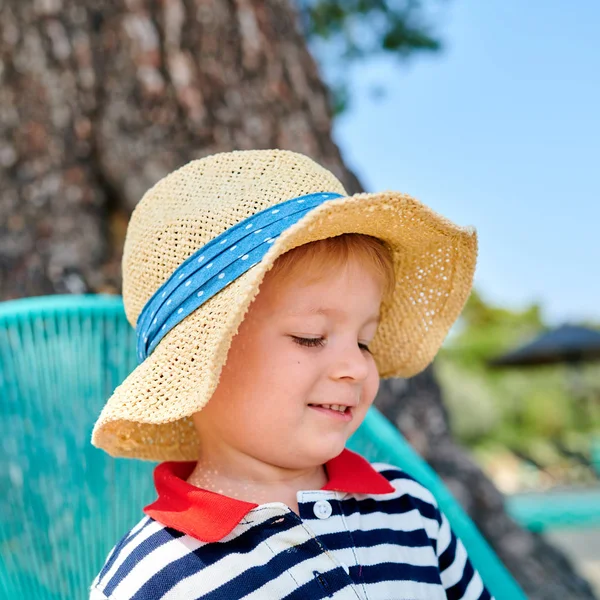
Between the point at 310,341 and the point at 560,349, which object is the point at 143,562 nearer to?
the point at 310,341

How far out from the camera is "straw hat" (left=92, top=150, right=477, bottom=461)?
0.86 metres

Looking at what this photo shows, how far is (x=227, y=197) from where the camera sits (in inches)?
37.4

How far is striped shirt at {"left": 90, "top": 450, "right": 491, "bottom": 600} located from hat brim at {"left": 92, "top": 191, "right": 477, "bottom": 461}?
0.35 feet

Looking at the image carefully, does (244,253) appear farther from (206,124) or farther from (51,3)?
(51,3)

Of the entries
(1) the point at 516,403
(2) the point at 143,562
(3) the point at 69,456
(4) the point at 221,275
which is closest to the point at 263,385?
(4) the point at 221,275

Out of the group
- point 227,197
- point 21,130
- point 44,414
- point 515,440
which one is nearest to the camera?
point 227,197

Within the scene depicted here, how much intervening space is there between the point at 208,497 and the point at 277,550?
11 cm

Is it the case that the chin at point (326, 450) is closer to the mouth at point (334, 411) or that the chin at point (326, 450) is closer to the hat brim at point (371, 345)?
the mouth at point (334, 411)

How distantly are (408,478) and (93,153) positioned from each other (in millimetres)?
1088

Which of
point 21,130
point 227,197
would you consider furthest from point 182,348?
point 21,130

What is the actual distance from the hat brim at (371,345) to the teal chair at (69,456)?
230 millimetres

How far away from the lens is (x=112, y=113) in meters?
1.69

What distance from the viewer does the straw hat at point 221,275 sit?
2.82 feet

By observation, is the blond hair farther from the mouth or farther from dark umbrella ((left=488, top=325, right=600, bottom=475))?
dark umbrella ((left=488, top=325, right=600, bottom=475))
